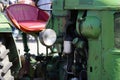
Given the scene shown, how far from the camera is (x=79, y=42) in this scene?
6.27m

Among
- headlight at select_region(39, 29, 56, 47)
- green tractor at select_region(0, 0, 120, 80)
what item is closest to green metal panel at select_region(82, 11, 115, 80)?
Result: green tractor at select_region(0, 0, 120, 80)

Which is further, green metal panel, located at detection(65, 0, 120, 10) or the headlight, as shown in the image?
the headlight

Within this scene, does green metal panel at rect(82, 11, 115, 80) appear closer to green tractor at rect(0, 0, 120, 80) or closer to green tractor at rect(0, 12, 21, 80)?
green tractor at rect(0, 0, 120, 80)

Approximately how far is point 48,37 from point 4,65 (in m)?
0.66

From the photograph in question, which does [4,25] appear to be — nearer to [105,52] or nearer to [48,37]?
[48,37]

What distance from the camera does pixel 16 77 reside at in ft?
23.8

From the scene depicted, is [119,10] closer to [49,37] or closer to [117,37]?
[117,37]

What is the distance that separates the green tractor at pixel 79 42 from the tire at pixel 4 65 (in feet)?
0.08

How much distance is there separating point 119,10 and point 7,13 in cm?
192

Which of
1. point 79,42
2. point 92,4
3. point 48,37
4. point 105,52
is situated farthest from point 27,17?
point 105,52

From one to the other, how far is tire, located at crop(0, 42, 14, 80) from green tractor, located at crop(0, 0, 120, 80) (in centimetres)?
2

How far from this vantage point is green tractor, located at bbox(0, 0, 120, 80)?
19.2ft

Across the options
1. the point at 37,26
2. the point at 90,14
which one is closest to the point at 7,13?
the point at 37,26

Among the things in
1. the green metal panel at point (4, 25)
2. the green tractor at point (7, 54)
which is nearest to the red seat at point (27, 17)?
the green metal panel at point (4, 25)
